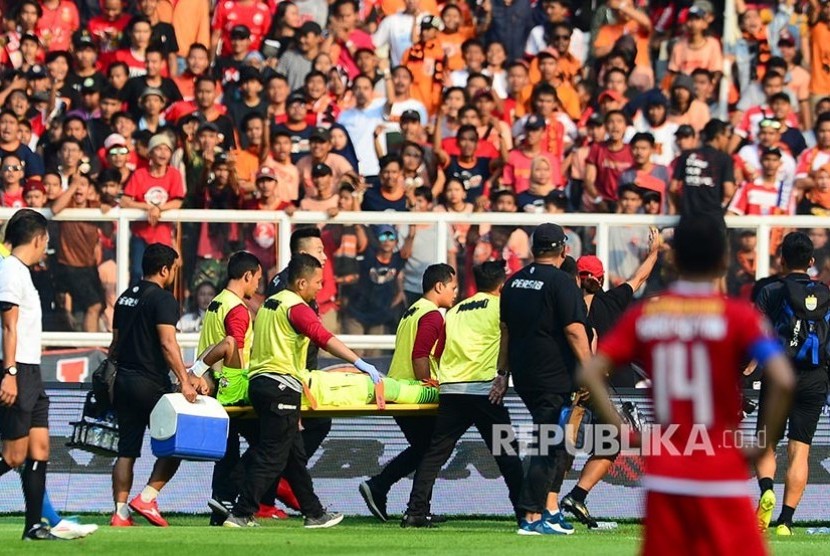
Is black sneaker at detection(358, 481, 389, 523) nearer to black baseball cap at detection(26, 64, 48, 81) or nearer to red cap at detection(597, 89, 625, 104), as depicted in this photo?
red cap at detection(597, 89, 625, 104)

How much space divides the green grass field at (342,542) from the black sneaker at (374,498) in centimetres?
46

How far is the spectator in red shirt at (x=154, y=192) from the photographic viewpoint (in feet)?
50.8

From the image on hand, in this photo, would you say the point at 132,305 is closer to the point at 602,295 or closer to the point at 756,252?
the point at 602,295

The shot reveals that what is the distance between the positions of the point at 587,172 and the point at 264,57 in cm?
446

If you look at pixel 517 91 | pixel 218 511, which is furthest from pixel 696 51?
pixel 218 511

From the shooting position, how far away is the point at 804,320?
11.9 meters

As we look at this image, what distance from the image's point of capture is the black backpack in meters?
11.9

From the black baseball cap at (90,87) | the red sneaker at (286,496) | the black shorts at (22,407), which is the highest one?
the black baseball cap at (90,87)

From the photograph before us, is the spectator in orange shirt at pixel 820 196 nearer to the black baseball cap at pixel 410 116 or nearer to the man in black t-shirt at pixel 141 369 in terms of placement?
the black baseball cap at pixel 410 116

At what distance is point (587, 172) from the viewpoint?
1714 cm

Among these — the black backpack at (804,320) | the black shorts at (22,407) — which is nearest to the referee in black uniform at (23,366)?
the black shorts at (22,407)

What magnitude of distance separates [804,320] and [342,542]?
3.60 m

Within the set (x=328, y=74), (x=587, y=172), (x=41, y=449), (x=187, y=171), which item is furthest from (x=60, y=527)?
(x=328, y=74)

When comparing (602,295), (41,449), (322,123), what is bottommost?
(41,449)
